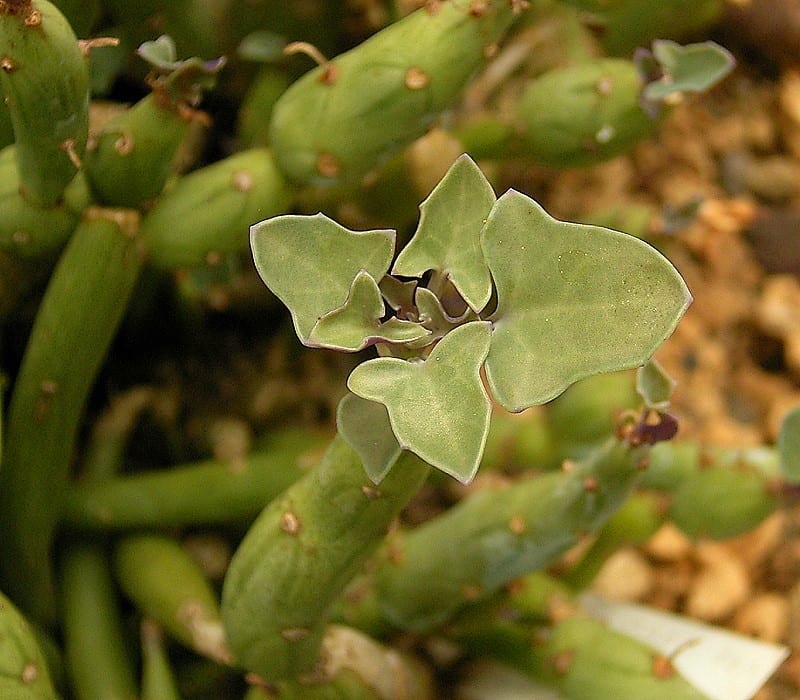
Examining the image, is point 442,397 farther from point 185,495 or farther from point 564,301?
point 185,495

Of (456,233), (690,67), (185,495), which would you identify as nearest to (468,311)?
(456,233)

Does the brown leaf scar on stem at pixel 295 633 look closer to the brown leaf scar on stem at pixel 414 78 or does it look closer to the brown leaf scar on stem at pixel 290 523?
the brown leaf scar on stem at pixel 290 523

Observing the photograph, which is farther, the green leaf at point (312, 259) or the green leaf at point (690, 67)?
the green leaf at point (690, 67)

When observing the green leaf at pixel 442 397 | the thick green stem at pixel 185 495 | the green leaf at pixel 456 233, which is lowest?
the thick green stem at pixel 185 495

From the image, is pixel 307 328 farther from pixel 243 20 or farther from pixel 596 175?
pixel 596 175

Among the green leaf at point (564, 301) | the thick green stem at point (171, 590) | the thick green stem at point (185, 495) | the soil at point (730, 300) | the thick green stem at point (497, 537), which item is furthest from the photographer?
the soil at point (730, 300)

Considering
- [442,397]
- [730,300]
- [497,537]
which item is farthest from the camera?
[730,300]

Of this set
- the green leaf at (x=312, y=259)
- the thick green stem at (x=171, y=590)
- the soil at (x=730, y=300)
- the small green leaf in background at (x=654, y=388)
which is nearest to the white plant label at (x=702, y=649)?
the soil at (x=730, y=300)

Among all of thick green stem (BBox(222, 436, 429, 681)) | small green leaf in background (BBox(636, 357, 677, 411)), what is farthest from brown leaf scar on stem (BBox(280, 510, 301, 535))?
small green leaf in background (BBox(636, 357, 677, 411))
